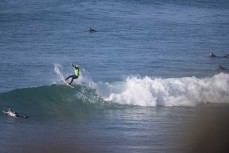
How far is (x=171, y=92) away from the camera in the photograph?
45.3 meters

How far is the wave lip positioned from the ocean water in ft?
0.20

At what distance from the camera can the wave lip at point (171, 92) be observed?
4394 cm

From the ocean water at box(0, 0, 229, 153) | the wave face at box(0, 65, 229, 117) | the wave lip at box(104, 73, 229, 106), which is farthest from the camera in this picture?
the wave lip at box(104, 73, 229, 106)

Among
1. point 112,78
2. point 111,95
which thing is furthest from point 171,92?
point 112,78

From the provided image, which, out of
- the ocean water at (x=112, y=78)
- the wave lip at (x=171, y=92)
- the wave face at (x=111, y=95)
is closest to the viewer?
the ocean water at (x=112, y=78)

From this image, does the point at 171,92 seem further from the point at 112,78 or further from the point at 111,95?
the point at 112,78

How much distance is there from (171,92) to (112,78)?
19.3 ft

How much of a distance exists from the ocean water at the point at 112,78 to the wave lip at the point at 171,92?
0.20ft

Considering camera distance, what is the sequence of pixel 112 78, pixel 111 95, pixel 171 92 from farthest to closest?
pixel 112 78, pixel 171 92, pixel 111 95

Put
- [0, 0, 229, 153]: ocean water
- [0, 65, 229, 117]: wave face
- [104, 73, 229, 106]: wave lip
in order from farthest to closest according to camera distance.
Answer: [104, 73, 229, 106]: wave lip → [0, 65, 229, 117]: wave face → [0, 0, 229, 153]: ocean water

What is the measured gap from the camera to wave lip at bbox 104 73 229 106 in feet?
144

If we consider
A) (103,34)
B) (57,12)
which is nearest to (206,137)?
(103,34)

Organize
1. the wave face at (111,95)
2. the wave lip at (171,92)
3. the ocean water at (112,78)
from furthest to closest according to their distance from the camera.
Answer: the wave lip at (171,92) < the wave face at (111,95) < the ocean water at (112,78)

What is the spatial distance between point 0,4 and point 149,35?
56.9 feet
